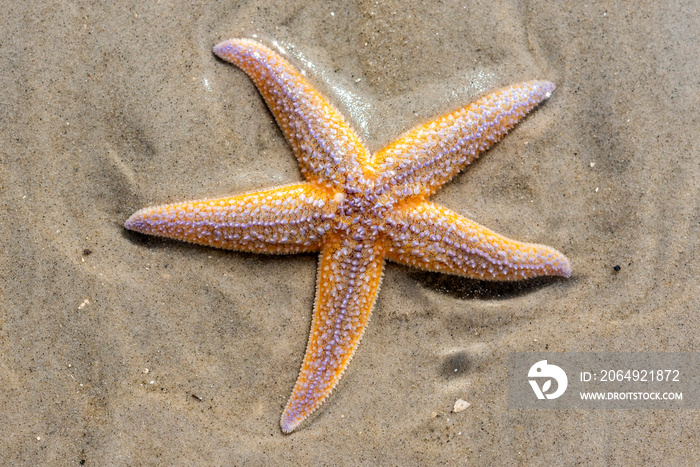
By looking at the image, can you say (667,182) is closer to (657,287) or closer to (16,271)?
(657,287)

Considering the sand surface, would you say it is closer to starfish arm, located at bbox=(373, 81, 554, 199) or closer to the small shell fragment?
the small shell fragment

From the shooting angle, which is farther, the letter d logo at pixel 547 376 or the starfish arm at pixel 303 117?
the letter d logo at pixel 547 376

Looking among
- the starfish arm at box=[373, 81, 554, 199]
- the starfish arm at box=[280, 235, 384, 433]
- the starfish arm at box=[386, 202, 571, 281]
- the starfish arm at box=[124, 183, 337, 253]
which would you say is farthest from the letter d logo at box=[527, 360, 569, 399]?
the starfish arm at box=[124, 183, 337, 253]

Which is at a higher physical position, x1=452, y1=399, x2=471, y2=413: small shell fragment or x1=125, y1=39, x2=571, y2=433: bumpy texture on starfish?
x1=125, y1=39, x2=571, y2=433: bumpy texture on starfish

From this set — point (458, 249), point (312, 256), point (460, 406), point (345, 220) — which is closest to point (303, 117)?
point (345, 220)

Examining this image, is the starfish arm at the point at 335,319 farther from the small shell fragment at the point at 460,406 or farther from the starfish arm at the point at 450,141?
the small shell fragment at the point at 460,406

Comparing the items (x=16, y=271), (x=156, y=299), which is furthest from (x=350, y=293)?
(x=16, y=271)

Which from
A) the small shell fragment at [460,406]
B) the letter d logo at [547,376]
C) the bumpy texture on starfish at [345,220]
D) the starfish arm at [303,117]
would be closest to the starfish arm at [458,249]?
the bumpy texture on starfish at [345,220]
